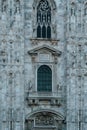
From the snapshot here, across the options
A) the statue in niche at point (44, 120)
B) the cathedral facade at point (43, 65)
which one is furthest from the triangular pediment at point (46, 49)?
the statue in niche at point (44, 120)

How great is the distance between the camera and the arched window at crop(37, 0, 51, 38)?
145 ft

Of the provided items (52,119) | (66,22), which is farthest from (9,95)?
(66,22)

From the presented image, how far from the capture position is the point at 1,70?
42.6 meters

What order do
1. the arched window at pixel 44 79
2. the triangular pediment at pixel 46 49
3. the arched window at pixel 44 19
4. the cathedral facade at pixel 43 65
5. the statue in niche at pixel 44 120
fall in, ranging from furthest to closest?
the arched window at pixel 44 19 → the arched window at pixel 44 79 → the triangular pediment at pixel 46 49 → the statue in niche at pixel 44 120 → the cathedral facade at pixel 43 65

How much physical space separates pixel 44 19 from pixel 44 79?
4565mm

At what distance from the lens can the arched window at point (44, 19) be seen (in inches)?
1737

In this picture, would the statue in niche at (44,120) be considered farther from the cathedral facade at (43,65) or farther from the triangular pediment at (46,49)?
the triangular pediment at (46,49)

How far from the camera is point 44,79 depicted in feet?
143

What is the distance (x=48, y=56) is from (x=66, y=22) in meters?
2.87

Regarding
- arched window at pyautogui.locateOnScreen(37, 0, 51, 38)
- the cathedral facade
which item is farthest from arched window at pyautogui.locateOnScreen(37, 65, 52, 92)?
arched window at pyautogui.locateOnScreen(37, 0, 51, 38)

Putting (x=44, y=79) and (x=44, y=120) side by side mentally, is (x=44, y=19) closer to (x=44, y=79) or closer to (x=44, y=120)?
(x=44, y=79)

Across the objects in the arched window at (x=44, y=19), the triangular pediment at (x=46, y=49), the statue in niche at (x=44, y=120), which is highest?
the arched window at (x=44, y=19)

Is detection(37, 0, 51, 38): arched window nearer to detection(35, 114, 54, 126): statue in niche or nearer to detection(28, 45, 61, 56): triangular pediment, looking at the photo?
detection(28, 45, 61, 56): triangular pediment

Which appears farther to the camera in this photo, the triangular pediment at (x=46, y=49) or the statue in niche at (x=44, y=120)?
the triangular pediment at (x=46, y=49)
